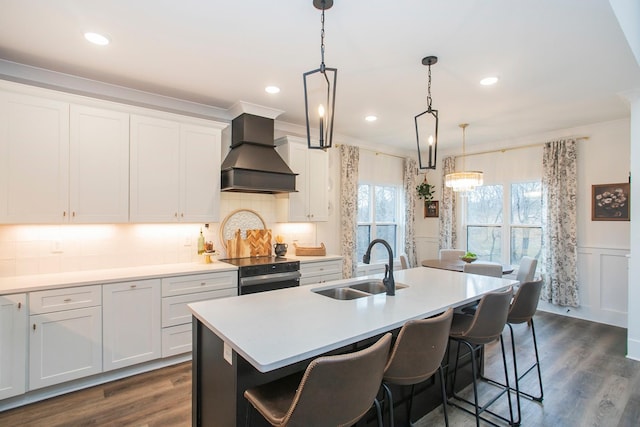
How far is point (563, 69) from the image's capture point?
289 cm

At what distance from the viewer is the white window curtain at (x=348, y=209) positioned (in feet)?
17.1

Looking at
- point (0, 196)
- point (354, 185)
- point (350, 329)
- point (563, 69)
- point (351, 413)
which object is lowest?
point (351, 413)

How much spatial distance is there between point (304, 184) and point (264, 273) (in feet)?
4.61

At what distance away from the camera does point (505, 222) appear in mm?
5520

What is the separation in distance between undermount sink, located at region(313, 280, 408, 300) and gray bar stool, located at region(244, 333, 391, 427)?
107 cm

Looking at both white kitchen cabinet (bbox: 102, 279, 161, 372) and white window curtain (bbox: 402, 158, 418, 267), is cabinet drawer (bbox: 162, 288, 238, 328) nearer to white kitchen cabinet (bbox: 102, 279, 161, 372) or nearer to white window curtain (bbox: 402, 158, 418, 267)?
white kitchen cabinet (bbox: 102, 279, 161, 372)

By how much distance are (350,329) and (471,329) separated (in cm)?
103

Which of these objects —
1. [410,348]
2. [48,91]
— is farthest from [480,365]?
[48,91]

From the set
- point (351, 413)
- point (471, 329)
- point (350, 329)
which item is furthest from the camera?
point (471, 329)

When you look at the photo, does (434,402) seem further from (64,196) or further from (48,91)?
(48,91)

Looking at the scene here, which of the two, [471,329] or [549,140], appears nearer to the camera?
[471,329]

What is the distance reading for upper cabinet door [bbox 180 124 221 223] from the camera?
11.5ft

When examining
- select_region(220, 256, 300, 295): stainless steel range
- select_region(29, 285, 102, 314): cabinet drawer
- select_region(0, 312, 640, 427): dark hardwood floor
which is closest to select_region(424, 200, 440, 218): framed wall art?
select_region(0, 312, 640, 427): dark hardwood floor

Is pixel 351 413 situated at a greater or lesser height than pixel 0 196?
lesser
